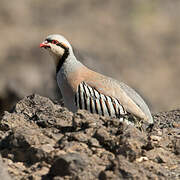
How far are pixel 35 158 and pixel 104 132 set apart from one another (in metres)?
0.76

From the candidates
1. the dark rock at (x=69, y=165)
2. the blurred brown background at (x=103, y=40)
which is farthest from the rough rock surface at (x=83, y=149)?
the blurred brown background at (x=103, y=40)

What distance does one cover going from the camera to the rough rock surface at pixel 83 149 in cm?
577

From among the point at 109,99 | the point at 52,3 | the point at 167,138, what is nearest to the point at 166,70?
the point at 52,3

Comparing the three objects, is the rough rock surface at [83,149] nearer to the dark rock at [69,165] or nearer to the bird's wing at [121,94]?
the dark rock at [69,165]

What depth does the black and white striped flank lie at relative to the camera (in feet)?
29.7

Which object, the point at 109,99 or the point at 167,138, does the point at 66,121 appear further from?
the point at 109,99

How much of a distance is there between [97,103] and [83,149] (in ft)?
9.37

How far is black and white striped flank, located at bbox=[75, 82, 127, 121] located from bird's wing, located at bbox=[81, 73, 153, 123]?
0.05 meters

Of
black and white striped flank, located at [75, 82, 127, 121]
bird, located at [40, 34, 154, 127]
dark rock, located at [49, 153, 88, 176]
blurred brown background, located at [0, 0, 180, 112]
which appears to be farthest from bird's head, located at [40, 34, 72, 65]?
blurred brown background, located at [0, 0, 180, 112]

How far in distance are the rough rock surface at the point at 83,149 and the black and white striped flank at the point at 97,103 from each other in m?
1.75

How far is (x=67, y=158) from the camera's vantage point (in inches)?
226

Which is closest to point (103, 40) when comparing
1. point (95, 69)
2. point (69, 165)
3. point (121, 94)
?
Result: point (95, 69)

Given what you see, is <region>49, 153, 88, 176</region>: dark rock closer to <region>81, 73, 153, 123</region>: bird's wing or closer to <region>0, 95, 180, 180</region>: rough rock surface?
<region>0, 95, 180, 180</region>: rough rock surface

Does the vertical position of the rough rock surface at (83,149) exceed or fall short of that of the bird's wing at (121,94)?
it falls short
